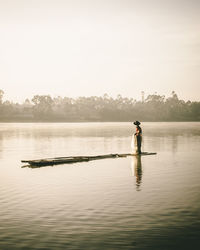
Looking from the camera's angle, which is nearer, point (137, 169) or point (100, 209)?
point (100, 209)

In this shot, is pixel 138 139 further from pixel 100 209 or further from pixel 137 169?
pixel 100 209

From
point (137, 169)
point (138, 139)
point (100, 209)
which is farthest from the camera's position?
point (138, 139)

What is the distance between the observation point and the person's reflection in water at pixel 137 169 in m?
16.9

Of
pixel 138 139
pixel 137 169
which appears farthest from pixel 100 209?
pixel 138 139

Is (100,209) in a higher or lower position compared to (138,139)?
lower

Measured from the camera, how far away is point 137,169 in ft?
69.2

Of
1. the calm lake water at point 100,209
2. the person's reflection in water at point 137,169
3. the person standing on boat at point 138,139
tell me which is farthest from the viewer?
the person standing on boat at point 138,139

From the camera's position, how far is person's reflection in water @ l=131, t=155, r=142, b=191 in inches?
666

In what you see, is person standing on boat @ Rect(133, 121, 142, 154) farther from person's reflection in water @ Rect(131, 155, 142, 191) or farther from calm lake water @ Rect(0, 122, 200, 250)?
calm lake water @ Rect(0, 122, 200, 250)

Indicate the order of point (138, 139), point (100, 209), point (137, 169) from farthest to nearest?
point (138, 139) → point (137, 169) → point (100, 209)

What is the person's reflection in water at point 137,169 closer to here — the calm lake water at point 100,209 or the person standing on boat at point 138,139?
the calm lake water at point 100,209

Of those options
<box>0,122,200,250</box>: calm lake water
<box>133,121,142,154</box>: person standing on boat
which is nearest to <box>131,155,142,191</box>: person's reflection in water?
<box>0,122,200,250</box>: calm lake water

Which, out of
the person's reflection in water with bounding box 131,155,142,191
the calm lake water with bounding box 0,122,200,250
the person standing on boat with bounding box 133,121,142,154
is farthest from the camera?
the person standing on boat with bounding box 133,121,142,154

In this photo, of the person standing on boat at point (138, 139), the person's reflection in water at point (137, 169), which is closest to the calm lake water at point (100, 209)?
the person's reflection in water at point (137, 169)
